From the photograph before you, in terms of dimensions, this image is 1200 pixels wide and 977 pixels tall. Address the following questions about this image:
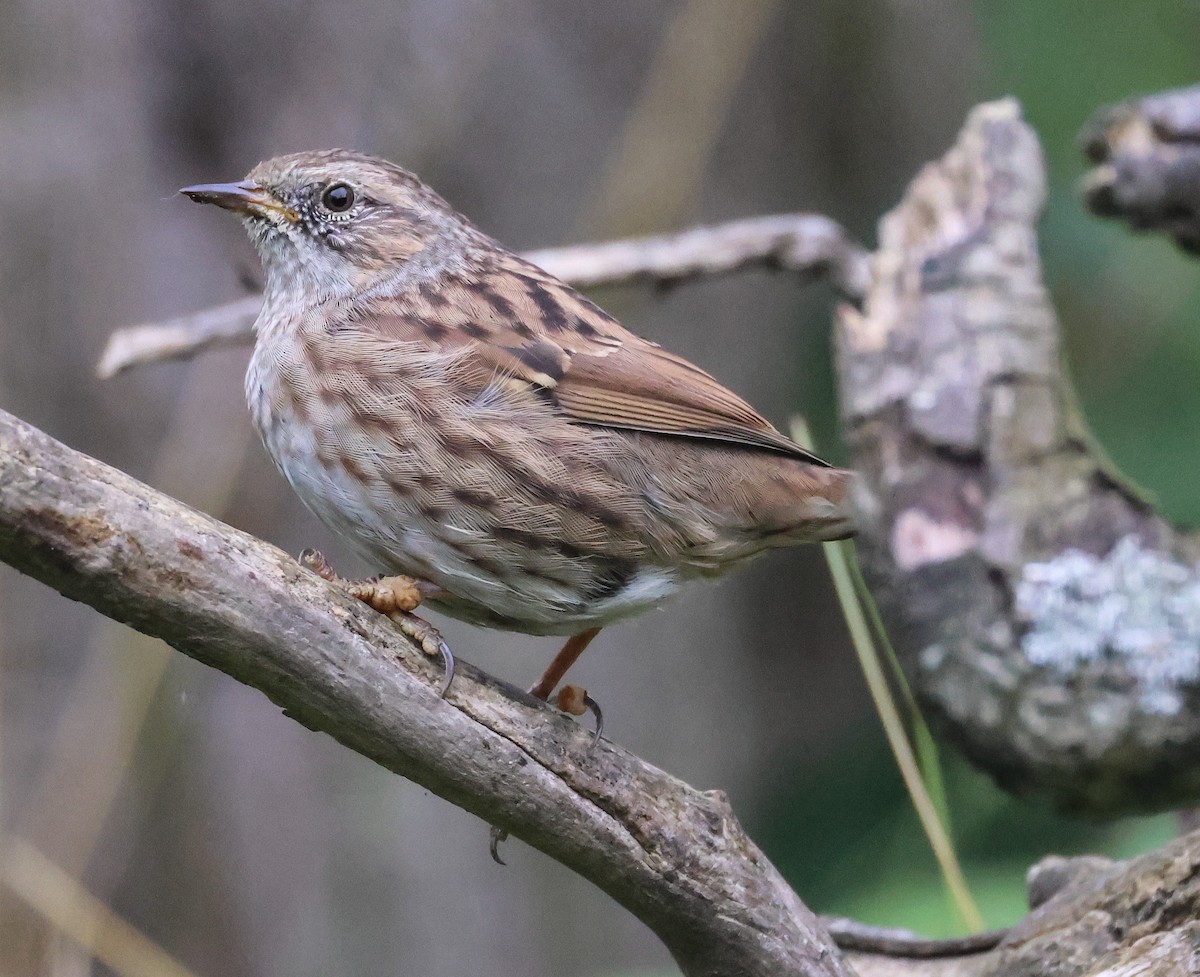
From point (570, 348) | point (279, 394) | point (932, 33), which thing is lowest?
point (279, 394)

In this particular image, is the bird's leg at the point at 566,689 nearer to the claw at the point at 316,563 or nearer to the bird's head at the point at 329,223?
the claw at the point at 316,563

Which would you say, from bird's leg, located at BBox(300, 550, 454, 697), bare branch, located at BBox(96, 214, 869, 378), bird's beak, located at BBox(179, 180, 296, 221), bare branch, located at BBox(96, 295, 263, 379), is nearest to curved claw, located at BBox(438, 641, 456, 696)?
bird's leg, located at BBox(300, 550, 454, 697)

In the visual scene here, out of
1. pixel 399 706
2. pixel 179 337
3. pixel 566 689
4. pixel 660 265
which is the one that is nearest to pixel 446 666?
pixel 399 706

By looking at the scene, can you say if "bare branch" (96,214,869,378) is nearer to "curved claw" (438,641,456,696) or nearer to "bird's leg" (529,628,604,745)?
"bird's leg" (529,628,604,745)

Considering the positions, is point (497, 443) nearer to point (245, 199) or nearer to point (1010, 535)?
point (245, 199)

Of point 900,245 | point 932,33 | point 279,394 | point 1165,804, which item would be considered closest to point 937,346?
point 900,245

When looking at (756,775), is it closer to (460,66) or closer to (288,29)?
(460,66)
